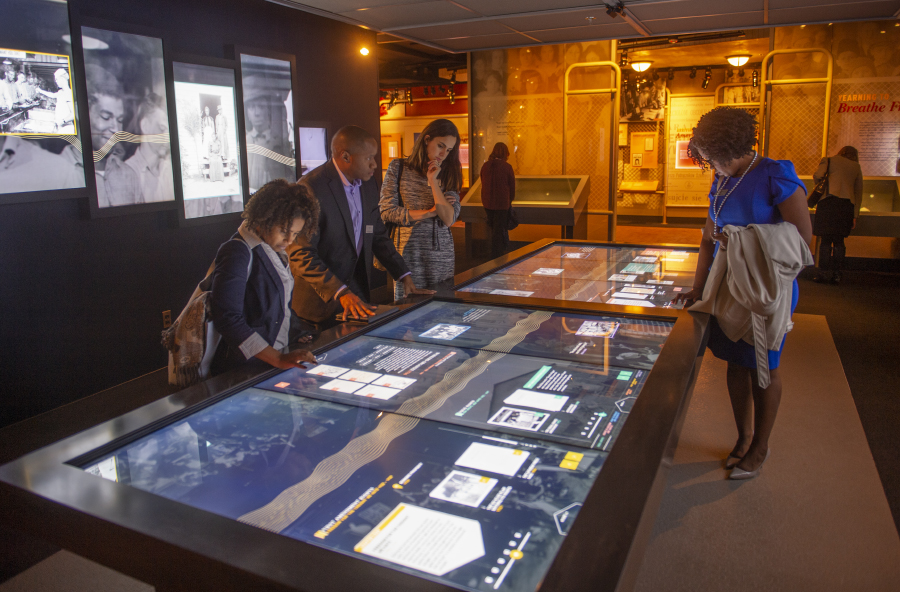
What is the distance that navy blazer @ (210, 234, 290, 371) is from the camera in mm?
1712

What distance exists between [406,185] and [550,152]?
6.14 metres

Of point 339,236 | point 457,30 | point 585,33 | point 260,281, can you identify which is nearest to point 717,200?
point 339,236

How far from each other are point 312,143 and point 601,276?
11.7 feet

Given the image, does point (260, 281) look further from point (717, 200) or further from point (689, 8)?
point (689, 8)

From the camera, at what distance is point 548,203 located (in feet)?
27.5

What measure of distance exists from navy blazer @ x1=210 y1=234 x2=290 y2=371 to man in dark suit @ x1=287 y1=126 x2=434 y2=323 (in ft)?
1.32

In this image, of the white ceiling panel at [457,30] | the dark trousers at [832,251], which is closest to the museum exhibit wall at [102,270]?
the white ceiling panel at [457,30]

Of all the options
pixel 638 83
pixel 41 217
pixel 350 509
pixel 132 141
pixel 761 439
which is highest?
pixel 638 83

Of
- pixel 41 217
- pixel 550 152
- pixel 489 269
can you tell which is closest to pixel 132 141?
pixel 41 217

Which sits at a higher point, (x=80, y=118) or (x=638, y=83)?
(x=638, y=83)

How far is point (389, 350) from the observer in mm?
1836

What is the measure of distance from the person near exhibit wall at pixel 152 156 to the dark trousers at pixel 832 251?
691 centimetres

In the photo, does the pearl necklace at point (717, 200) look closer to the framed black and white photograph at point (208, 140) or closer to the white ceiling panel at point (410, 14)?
the white ceiling panel at point (410, 14)

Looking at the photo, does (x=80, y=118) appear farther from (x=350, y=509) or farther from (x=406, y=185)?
(x=350, y=509)
